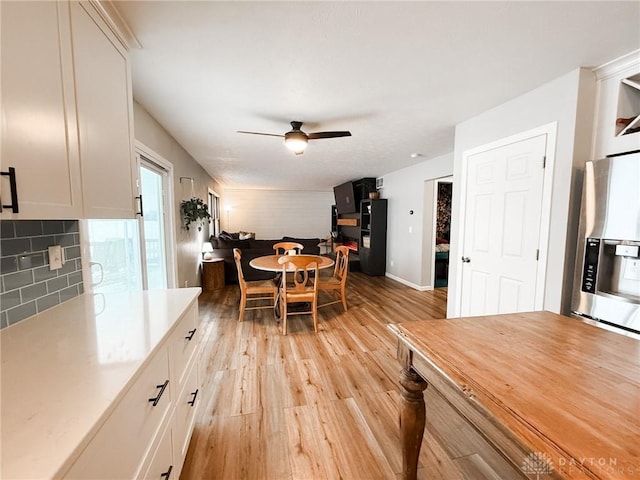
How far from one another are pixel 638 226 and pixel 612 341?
92cm

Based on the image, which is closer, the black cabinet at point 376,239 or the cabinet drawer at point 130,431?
the cabinet drawer at point 130,431

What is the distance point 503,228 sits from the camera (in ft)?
7.79

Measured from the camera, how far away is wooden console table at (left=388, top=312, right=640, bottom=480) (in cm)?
59

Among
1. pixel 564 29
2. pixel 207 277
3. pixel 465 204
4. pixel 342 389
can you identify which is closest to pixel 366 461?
pixel 342 389

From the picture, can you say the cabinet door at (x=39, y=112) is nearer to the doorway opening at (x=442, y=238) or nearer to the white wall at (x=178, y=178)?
the white wall at (x=178, y=178)

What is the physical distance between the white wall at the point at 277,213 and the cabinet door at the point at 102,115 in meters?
Answer: 7.25

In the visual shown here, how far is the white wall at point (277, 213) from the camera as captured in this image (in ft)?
28.5

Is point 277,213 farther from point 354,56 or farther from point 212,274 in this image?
point 354,56

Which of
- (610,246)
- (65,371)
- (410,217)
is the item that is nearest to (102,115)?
(65,371)

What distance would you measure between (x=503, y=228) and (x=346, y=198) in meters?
4.74

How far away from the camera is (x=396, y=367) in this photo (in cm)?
237

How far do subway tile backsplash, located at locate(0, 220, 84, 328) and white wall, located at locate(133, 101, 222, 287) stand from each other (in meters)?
1.26

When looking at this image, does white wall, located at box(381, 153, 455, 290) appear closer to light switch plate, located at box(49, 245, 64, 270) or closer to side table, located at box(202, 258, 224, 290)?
side table, located at box(202, 258, 224, 290)

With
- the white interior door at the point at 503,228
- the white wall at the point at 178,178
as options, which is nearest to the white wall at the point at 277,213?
the white wall at the point at 178,178
